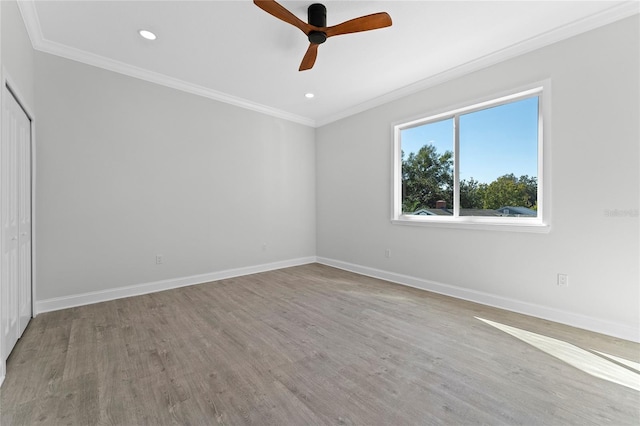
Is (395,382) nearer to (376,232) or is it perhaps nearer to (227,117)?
(376,232)

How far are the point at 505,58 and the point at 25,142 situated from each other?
5.07 meters

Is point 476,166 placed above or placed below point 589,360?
above

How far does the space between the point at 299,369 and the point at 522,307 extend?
8.28 feet

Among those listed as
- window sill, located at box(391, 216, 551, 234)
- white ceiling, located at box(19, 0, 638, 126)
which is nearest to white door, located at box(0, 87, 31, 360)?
white ceiling, located at box(19, 0, 638, 126)

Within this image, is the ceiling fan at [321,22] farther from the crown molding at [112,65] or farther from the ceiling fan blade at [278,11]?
the crown molding at [112,65]

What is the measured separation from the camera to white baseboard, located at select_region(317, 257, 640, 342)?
7.75 feet

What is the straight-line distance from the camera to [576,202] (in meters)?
2.58

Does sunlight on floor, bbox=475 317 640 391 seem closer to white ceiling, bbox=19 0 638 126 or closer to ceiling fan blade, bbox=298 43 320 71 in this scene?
white ceiling, bbox=19 0 638 126

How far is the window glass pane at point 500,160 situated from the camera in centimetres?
298

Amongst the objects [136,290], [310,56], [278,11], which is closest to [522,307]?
[310,56]

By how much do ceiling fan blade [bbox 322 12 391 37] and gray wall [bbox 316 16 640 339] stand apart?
1709 mm

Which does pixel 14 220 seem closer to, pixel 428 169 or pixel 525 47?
pixel 428 169

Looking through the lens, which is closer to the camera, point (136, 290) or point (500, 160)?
point (500, 160)

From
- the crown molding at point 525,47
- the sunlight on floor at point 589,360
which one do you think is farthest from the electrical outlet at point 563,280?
the crown molding at point 525,47
